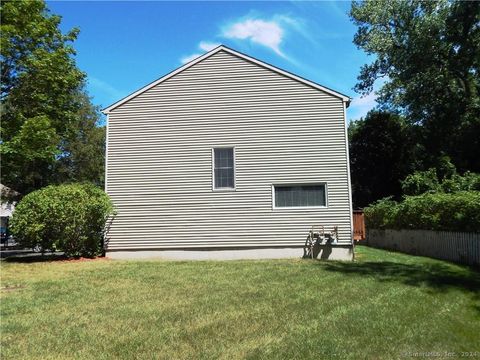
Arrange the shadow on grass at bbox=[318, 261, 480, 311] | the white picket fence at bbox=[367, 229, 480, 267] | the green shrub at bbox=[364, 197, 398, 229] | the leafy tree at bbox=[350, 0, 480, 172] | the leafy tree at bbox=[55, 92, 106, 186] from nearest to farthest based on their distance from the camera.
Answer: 1. the shadow on grass at bbox=[318, 261, 480, 311]
2. the white picket fence at bbox=[367, 229, 480, 267]
3. the green shrub at bbox=[364, 197, 398, 229]
4. the leafy tree at bbox=[350, 0, 480, 172]
5. the leafy tree at bbox=[55, 92, 106, 186]

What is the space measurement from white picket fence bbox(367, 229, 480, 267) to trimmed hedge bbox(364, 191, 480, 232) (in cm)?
21

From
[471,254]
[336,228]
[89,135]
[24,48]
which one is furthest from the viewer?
[89,135]

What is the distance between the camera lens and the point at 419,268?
12539 millimetres

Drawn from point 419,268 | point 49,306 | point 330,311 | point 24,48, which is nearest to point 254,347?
point 330,311

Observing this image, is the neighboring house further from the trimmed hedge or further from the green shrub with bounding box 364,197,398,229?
the green shrub with bounding box 364,197,398,229

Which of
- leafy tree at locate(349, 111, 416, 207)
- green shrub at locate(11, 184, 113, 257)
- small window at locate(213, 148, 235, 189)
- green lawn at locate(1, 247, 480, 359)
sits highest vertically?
leafy tree at locate(349, 111, 416, 207)

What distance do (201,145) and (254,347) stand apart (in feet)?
35.3

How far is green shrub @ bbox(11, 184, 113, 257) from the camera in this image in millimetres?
14078

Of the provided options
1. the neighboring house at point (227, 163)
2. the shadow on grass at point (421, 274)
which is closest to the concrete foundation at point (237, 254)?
the neighboring house at point (227, 163)

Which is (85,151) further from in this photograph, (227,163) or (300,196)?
(300,196)

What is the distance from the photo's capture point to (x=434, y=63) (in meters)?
28.3

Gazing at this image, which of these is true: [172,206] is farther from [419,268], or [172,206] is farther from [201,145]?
[419,268]

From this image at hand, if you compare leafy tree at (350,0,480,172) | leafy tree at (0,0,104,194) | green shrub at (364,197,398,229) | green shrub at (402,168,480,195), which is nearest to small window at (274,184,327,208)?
green shrub at (364,197,398,229)

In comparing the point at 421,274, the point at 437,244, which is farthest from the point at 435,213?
the point at 421,274
